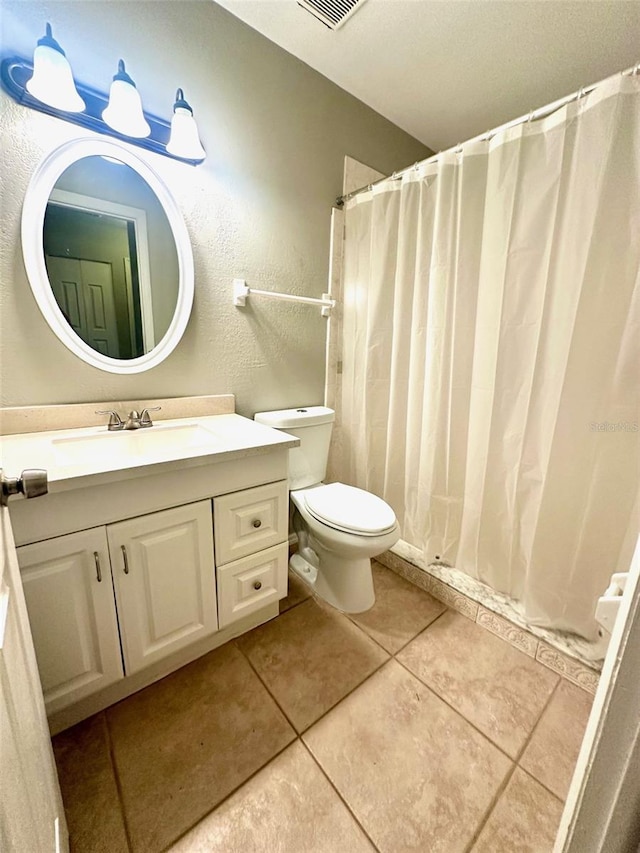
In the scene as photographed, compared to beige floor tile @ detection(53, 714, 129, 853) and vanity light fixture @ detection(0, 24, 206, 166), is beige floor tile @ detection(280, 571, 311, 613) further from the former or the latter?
vanity light fixture @ detection(0, 24, 206, 166)

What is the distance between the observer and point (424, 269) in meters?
1.50

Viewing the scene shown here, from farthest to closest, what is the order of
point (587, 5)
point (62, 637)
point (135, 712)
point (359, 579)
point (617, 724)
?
point (359, 579) → point (587, 5) → point (135, 712) → point (62, 637) → point (617, 724)

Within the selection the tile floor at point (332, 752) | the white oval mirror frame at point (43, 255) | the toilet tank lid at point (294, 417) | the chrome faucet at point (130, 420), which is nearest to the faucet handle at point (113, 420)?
the chrome faucet at point (130, 420)

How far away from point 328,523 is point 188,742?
762mm

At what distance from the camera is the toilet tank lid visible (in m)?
1.54

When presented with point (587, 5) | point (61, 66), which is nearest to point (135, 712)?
point (61, 66)

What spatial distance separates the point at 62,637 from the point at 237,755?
1.90 ft

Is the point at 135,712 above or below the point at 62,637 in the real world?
below

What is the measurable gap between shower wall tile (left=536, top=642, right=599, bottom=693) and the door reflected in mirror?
6.06 ft

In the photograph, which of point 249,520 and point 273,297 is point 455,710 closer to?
point 249,520

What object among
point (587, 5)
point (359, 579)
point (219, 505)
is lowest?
point (359, 579)

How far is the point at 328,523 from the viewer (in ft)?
4.45

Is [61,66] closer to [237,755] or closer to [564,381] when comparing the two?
[564,381]

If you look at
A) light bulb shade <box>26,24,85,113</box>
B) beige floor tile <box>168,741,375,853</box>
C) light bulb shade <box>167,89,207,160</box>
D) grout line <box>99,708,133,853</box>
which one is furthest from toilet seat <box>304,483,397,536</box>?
light bulb shade <box>26,24,85,113</box>
